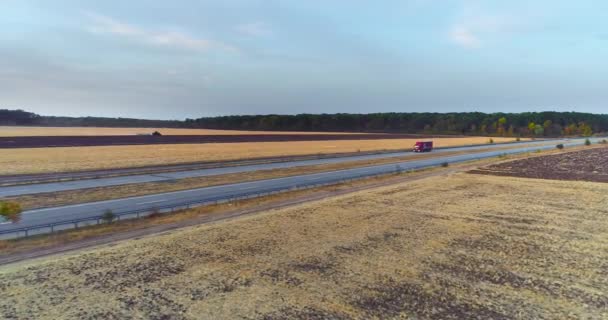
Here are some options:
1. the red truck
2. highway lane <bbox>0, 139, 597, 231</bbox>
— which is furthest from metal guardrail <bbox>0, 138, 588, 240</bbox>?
the red truck

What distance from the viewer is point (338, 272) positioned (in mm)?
12172

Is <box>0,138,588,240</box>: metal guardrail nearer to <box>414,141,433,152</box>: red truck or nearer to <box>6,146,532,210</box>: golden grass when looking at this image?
<box>6,146,532,210</box>: golden grass

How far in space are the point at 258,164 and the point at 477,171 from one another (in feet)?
85.7

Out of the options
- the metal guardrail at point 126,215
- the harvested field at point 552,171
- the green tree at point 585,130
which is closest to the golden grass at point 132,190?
the metal guardrail at point 126,215

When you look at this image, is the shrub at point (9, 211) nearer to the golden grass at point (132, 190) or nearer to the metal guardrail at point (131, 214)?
the metal guardrail at point (131, 214)

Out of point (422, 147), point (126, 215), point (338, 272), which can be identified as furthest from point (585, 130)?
point (126, 215)

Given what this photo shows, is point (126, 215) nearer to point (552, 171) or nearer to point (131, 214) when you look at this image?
point (131, 214)

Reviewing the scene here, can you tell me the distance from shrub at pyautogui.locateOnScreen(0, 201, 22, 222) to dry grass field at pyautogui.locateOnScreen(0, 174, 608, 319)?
7.67 metres

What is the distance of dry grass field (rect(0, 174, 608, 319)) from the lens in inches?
381

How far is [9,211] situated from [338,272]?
17058 millimetres

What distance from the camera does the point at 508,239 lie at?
15914mm

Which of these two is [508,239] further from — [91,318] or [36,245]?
[36,245]

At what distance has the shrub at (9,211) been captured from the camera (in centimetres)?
1827

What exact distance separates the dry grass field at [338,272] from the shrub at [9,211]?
25.2 feet
